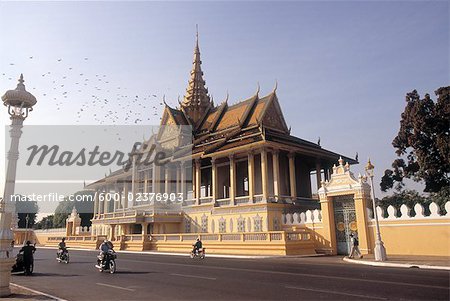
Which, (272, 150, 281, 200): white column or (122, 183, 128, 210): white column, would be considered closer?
(272, 150, 281, 200): white column

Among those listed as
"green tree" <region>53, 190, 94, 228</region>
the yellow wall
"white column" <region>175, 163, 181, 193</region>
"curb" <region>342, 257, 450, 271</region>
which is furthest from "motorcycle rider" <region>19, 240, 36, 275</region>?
"green tree" <region>53, 190, 94, 228</region>

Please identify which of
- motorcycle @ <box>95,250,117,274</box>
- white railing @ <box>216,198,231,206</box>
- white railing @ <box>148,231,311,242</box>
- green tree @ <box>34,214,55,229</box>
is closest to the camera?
motorcycle @ <box>95,250,117,274</box>

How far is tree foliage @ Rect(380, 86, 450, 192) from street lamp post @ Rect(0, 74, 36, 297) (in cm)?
2642

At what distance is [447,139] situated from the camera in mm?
26312

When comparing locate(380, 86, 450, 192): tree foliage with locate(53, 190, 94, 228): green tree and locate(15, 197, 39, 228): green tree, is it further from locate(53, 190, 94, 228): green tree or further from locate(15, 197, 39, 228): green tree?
locate(15, 197, 39, 228): green tree

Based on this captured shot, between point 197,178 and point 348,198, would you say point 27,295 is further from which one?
point 197,178

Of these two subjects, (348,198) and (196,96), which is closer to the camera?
(348,198)

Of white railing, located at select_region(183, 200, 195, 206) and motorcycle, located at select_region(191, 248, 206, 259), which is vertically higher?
white railing, located at select_region(183, 200, 195, 206)

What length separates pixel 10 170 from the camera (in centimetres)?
970

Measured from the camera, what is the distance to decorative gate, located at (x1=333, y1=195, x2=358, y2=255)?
72.8ft

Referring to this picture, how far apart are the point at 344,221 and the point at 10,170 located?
1861cm

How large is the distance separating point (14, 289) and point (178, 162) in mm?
27678

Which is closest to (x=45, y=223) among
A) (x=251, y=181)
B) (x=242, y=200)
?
Answer: (x=242, y=200)

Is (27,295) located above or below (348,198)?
below
